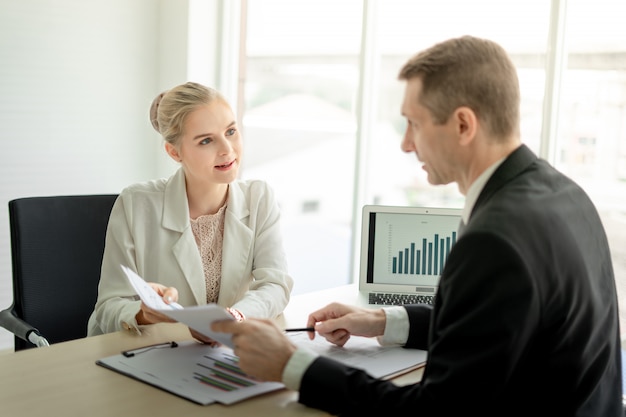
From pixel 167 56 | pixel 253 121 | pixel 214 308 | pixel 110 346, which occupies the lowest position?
pixel 110 346

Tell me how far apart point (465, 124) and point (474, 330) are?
40 centimetres

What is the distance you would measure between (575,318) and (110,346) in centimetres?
112

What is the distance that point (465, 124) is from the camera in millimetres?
1427

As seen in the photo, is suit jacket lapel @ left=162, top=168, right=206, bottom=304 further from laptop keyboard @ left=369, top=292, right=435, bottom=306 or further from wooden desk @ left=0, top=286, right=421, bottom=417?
laptop keyboard @ left=369, top=292, right=435, bottom=306

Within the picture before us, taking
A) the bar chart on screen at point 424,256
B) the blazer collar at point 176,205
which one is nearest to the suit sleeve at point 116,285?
the blazer collar at point 176,205

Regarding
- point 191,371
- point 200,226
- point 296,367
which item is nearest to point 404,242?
point 200,226

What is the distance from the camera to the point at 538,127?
3.42 m

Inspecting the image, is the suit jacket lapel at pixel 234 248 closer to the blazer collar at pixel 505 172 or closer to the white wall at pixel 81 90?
the blazer collar at pixel 505 172

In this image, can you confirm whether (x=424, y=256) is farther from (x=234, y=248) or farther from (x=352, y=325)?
(x=352, y=325)

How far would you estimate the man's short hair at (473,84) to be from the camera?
142 cm

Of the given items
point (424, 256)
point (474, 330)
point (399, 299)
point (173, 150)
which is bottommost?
point (399, 299)

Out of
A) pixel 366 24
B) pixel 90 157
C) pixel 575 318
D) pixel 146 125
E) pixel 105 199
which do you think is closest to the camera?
pixel 575 318

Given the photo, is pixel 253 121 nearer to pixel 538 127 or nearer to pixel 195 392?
pixel 538 127

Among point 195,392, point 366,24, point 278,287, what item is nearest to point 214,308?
point 195,392
